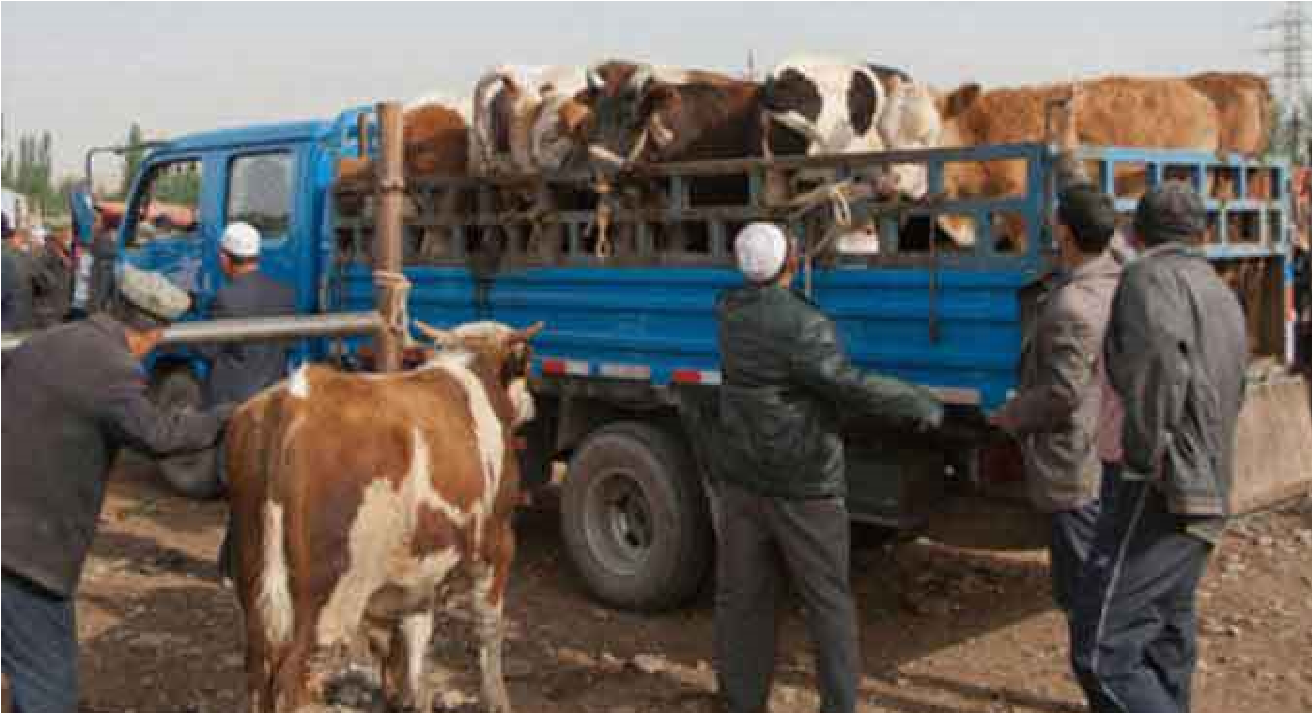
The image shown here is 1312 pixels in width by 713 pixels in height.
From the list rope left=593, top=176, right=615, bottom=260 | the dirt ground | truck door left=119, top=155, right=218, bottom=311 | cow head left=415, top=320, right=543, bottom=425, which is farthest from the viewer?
truck door left=119, top=155, right=218, bottom=311

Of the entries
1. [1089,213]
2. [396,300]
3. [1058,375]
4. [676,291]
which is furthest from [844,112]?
[396,300]

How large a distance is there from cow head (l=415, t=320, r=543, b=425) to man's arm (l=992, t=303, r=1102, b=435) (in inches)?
66.5

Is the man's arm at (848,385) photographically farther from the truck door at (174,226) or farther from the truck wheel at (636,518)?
the truck door at (174,226)

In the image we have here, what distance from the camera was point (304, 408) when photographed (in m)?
3.93

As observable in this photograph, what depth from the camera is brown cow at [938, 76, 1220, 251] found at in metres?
5.66

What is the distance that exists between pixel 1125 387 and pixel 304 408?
90.2 inches

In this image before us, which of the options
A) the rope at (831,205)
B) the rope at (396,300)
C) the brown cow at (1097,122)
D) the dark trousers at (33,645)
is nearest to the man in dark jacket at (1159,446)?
the rope at (831,205)

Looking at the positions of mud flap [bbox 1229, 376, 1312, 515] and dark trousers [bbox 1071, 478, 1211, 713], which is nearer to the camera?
dark trousers [bbox 1071, 478, 1211, 713]

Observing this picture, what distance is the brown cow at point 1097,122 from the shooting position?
5.66 meters

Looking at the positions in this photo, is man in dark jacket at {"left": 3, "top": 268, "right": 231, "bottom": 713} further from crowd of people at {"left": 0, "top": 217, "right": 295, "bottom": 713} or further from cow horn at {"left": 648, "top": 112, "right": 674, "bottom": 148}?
cow horn at {"left": 648, "top": 112, "right": 674, "bottom": 148}

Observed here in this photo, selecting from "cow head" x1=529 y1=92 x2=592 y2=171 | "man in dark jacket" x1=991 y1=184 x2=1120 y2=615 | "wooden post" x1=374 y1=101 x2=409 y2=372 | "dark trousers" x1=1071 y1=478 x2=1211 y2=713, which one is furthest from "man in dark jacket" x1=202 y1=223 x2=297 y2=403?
"dark trousers" x1=1071 y1=478 x2=1211 y2=713

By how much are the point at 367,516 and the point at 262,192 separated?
4.61 m

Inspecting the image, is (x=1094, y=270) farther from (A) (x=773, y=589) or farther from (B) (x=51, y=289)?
(B) (x=51, y=289)

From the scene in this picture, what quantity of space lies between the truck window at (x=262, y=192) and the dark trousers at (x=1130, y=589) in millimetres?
5406
